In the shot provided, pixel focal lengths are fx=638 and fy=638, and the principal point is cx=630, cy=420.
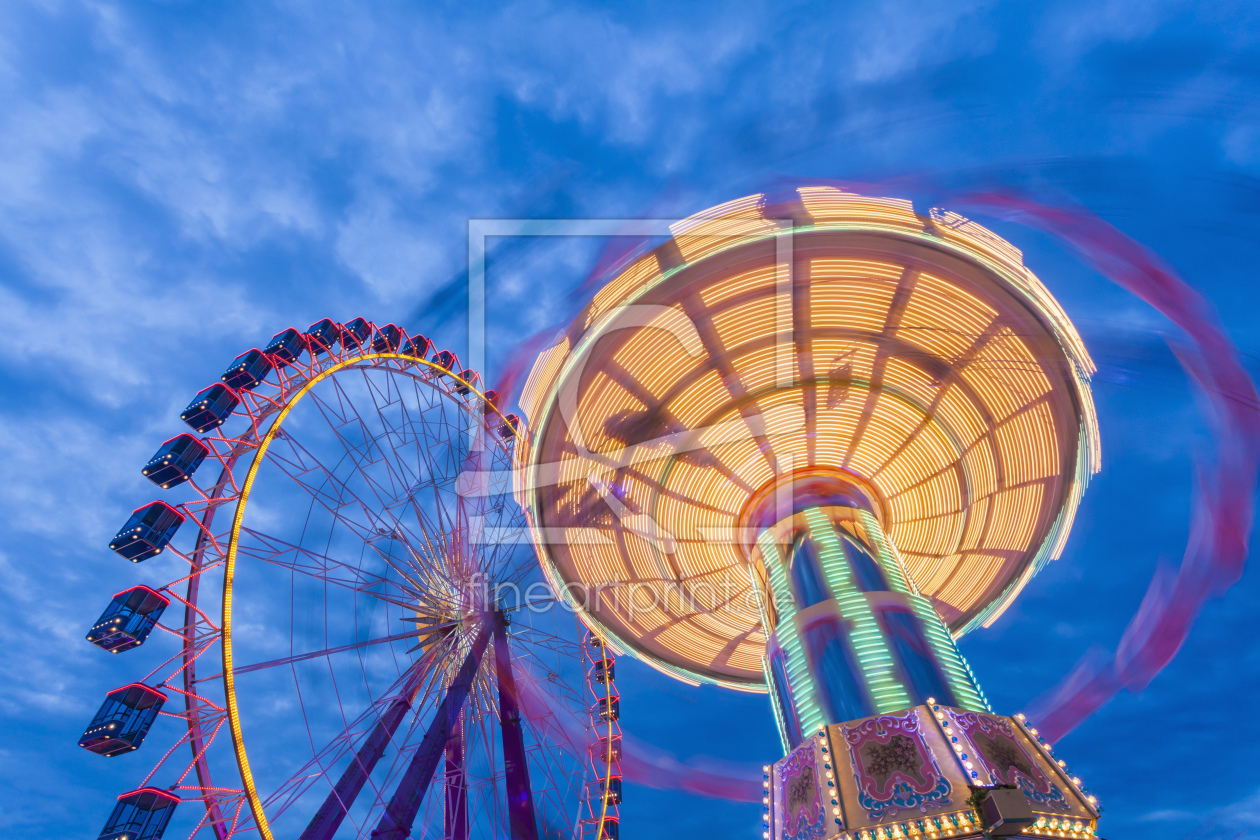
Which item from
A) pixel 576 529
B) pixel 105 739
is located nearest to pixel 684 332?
pixel 576 529

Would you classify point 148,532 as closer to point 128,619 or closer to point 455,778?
point 128,619

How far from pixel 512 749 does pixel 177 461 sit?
951 cm

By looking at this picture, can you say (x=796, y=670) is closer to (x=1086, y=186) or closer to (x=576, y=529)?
(x=576, y=529)

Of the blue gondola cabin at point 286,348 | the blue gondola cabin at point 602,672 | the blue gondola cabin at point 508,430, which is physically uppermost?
the blue gondola cabin at point 508,430

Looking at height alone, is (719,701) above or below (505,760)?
above

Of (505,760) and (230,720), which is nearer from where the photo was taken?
(230,720)

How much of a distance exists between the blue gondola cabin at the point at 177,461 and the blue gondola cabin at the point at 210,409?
1.67 feet

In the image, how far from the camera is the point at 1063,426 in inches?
336

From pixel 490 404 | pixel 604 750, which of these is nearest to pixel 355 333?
pixel 490 404

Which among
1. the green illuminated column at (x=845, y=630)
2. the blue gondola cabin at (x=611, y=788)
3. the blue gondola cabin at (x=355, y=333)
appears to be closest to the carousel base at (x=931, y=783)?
the green illuminated column at (x=845, y=630)

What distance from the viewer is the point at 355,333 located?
16469 millimetres

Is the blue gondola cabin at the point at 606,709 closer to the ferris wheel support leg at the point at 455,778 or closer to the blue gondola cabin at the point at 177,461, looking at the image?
the ferris wheel support leg at the point at 455,778

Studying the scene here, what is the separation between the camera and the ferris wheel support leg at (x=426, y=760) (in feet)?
40.1

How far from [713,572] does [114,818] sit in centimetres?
1025
